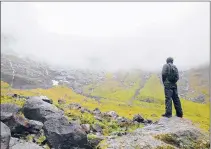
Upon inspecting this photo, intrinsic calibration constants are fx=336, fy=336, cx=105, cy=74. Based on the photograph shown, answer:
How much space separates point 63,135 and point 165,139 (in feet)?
20.7

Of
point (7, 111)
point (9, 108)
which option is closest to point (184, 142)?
point (7, 111)

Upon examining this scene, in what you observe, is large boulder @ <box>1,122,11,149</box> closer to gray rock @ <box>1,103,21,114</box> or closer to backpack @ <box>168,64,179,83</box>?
gray rock @ <box>1,103,21,114</box>

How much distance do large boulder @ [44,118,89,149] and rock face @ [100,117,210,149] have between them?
215cm

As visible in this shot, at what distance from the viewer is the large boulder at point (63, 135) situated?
827 inches

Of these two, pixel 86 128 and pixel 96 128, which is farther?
pixel 96 128

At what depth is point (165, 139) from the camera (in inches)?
798

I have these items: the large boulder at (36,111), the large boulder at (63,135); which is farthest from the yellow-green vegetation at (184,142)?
the large boulder at (36,111)

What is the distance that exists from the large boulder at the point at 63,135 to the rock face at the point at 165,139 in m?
2.15

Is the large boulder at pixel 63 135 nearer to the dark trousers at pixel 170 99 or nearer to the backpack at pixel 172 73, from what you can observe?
the dark trousers at pixel 170 99

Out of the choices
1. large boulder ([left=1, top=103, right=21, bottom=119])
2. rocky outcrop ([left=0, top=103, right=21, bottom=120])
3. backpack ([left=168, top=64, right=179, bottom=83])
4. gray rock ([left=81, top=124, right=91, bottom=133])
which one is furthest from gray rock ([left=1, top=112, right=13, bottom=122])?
backpack ([left=168, top=64, right=179, bottom=83])

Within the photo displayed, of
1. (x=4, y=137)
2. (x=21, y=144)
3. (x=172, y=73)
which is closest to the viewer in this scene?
(x=4, y=137)

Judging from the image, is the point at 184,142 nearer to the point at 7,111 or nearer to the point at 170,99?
the point at 170,99

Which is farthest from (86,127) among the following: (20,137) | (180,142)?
(180,142)

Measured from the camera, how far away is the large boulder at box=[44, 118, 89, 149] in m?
21.0
